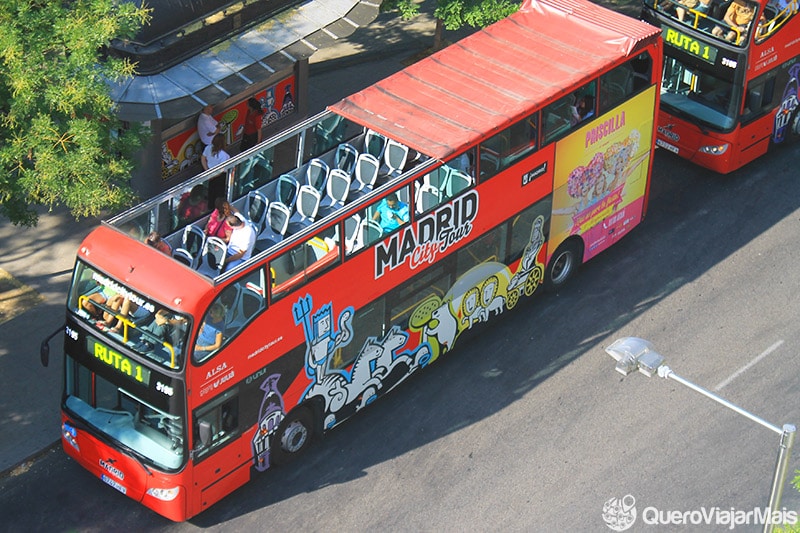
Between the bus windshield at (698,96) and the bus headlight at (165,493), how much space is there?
12.1 metres

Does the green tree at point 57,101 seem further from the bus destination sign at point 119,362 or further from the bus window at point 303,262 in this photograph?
the bus window at point 303,262

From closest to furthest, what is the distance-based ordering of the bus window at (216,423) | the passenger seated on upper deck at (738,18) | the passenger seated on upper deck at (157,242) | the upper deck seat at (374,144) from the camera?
the bus window at (216,423), the passenger seated on upper deck at (157,242), the upper deck seat at (374,144), the passenger seated on upper deck at (738,18)

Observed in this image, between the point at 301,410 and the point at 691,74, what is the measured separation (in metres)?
10.4

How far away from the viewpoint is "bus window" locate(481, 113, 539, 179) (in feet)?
Result: 60.9

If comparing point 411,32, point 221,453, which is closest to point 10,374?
point 221,453

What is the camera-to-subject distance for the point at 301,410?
1792 centimetres

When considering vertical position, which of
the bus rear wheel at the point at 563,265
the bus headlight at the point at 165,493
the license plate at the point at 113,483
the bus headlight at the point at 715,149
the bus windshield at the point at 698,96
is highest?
the bus windshield at the point at 698,96

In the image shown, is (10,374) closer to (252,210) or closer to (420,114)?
(252,210)

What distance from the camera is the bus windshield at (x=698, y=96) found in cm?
2347

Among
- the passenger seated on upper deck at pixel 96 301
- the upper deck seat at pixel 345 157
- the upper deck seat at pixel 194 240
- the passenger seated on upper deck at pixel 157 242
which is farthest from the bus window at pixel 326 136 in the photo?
the passenger seated on upper deck at pixel 96 301

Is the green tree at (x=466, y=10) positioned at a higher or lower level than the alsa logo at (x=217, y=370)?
higher

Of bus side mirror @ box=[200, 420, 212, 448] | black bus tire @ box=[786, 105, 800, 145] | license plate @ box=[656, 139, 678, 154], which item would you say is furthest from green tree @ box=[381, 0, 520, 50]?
bus side mirror @ box=[200, 420, 212, 448]

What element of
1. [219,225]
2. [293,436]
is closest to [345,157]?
[219,225]

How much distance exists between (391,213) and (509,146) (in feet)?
7.43
